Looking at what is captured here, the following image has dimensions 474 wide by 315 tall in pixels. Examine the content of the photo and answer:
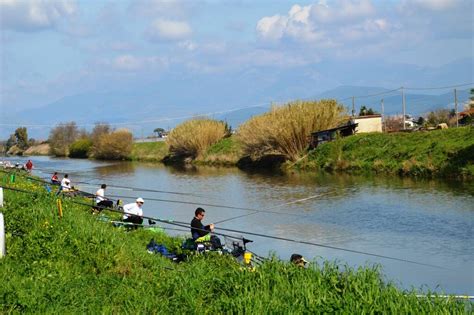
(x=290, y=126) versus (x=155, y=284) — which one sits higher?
(x=290, y=126)

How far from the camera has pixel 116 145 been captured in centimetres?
7350

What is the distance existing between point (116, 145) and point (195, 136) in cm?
1890

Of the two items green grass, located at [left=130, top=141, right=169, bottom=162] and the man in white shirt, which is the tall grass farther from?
the man in white shirt

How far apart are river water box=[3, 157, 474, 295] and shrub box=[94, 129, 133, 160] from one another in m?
37.6

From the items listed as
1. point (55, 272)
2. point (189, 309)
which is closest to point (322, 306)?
point (189, 309)

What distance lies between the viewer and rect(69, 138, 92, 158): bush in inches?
3331

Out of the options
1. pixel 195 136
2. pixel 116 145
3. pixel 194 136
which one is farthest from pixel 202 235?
pixel 116 145

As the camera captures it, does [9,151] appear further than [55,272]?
Yes

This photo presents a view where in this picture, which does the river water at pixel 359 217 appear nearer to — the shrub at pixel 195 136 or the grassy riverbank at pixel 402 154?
the grassy riverbank at pixel 402 154

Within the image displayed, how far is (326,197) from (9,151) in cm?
10005

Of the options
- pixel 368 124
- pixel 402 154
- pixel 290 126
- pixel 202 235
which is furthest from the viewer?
pixel 368 124

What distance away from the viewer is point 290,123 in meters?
43.8

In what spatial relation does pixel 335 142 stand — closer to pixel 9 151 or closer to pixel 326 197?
pixel 326 197

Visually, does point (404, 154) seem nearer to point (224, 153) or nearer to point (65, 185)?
point (65, 185)
